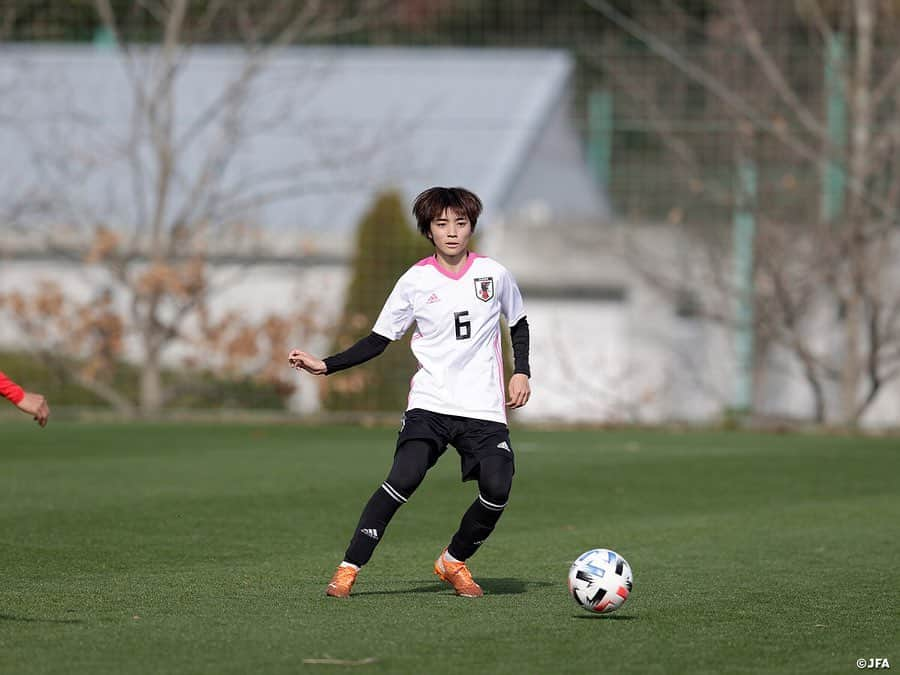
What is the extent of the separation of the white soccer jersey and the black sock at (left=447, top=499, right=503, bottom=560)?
0.40 meters

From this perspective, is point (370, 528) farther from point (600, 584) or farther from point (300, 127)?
point (300, 127)

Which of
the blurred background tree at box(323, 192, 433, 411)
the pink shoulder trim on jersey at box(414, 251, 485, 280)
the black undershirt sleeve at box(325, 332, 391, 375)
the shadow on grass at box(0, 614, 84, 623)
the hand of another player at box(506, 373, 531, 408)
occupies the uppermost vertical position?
the pink shoulder trim on jersey at box(414, 251, 485, 280)

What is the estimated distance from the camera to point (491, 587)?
24.8 feet

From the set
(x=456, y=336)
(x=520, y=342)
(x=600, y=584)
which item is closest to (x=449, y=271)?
(x=456, y=336)

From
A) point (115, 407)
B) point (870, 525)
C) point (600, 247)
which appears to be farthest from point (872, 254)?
point (870, 525)

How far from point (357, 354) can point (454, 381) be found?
0.45 meters

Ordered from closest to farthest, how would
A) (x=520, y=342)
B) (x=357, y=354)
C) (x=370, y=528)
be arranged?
(x=370, y=528), (x=357, y=354), (x=520, y=342)

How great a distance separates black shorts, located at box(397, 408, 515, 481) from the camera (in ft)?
24.1

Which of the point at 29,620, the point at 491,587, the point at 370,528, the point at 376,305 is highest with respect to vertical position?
the point at 370,528

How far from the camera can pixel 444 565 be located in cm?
736

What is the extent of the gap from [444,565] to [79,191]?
688 inches

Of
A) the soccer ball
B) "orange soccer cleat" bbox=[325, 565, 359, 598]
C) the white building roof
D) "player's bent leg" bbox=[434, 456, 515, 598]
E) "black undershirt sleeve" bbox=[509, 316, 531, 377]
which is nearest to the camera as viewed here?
the soccer ball

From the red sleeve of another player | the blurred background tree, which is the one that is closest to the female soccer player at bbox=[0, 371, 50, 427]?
the red sleeve of another player

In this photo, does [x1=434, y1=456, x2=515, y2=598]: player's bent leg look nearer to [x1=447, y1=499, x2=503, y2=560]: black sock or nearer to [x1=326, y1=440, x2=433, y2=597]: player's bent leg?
[x1=447, y1=499, x2=503, y2=560]: black sock
